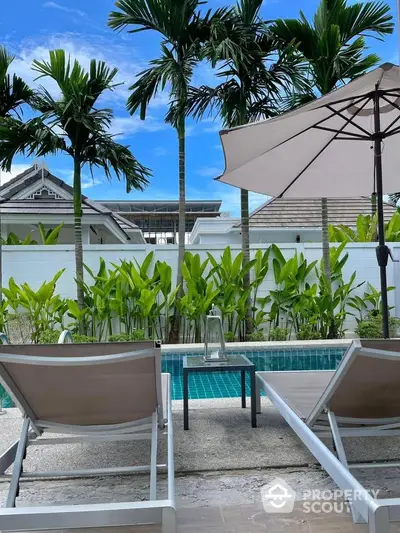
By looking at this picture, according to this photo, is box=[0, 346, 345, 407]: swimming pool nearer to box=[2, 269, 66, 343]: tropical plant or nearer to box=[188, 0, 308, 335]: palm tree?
box=[188, 0, 308, 335]: palm tree

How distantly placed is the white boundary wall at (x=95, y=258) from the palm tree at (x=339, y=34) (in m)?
3.25

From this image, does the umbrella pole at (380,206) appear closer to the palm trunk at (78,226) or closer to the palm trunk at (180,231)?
the palm trunk at (180,231)

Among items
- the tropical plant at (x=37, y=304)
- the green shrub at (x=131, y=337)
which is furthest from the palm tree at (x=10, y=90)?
the green shrub at (x=131, y=337)

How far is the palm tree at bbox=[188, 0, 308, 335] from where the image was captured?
24.1 feet

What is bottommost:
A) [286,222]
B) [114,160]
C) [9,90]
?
[286,222]

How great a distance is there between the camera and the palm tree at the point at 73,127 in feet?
23.8

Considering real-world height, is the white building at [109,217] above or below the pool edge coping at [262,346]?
above

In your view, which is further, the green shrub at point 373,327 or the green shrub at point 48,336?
the green shrub at point 373,327

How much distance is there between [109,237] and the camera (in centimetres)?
1723

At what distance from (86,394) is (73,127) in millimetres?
6296

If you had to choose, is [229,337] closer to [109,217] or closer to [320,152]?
[320,152]

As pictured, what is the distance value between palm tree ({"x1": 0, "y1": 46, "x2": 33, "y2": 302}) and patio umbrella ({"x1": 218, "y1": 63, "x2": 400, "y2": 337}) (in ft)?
17.9

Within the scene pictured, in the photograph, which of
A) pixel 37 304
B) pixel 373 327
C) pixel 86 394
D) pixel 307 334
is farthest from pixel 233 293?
pixel 86 394

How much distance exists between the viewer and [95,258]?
8.69 metres
